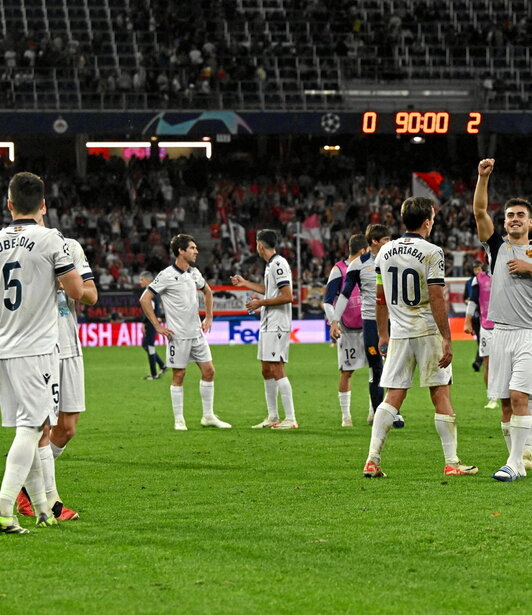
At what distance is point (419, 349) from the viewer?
10.0 meters

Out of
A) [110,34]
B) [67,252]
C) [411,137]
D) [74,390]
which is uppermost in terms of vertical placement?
[110,34]

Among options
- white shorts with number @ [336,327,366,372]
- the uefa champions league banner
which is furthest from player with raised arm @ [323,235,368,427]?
the uefa champions league banner

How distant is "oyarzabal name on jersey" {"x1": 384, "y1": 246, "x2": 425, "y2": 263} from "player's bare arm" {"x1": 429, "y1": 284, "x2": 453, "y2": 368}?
270 mm

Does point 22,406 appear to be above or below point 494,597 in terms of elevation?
above

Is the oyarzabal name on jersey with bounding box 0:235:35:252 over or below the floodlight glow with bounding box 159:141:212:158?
below

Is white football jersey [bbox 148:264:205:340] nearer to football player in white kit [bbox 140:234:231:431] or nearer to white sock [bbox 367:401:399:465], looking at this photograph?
Result: football player in white kit [bbox 140:234:231:431]

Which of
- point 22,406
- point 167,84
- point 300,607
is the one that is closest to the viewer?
point 300,607

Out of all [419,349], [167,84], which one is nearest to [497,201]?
[167,84]

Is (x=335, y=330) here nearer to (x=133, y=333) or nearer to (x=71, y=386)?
(x=71, y=386)

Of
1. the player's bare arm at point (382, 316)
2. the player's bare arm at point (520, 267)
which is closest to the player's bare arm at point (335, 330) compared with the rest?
the player's bare arm at point (382, 316)

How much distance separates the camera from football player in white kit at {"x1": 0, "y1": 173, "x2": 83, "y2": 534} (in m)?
7.54

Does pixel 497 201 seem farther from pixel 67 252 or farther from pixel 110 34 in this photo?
pixel 67 252

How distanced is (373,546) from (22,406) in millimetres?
2395

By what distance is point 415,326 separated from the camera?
395 inches
